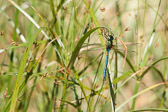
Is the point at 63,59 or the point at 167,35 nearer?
the point at 63,59

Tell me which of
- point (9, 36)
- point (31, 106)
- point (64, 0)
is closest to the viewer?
point (64, 0)

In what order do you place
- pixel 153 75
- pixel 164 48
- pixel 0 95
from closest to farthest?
pixel 0 95 < pixel 164 48 < pixel 153 75

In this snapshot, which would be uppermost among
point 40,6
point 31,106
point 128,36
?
point 40,6

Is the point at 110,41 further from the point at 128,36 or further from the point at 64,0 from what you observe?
the point at 128,36

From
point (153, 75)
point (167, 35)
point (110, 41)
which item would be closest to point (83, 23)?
point (110, 41)

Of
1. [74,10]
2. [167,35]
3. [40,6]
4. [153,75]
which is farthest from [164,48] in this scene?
[40,6]

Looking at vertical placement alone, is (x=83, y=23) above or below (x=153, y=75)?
above
